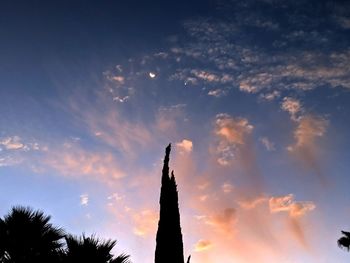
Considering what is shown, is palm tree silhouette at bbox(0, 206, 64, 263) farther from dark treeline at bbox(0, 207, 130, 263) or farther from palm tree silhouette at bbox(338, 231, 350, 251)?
palm tree silhouette at bbox(338, 231, 350, 251)

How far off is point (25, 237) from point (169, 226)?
827 centimetres

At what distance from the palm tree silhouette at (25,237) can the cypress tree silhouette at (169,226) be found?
654 cm

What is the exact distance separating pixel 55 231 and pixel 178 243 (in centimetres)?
751

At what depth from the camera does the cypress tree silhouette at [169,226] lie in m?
18.5

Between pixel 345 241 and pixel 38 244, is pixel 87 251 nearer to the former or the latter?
pixel 38 244

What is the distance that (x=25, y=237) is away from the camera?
1331 cm

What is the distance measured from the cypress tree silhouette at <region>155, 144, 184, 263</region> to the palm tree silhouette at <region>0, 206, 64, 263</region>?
21.5 ft

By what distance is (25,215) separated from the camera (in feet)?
45.1

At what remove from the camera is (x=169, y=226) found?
19.5 metres

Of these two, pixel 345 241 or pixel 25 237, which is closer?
pixel 25 237

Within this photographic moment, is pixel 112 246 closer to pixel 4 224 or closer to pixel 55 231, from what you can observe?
pixel 55 231

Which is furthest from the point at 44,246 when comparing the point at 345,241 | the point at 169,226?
the point at 345,241

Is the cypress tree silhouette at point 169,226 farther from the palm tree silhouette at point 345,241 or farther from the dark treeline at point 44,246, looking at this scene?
the palm tree silhouette at point 345,241

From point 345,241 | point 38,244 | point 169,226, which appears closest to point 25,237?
point 38,244
